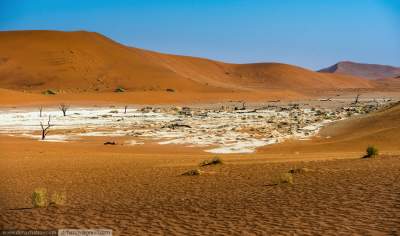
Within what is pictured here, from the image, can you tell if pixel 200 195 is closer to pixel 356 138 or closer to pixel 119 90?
pixel 356 138

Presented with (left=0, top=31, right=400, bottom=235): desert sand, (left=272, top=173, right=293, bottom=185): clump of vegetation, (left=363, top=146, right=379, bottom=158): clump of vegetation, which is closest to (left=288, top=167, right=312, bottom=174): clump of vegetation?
(left=0, top=31, right=400, bottom=235): desert sand

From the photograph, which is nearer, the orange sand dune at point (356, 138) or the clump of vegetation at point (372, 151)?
the clump of vegetation at point (372, 151)

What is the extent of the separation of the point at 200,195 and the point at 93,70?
273 ft

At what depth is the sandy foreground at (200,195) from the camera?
348 inches

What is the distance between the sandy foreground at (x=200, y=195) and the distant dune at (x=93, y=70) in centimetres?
6284

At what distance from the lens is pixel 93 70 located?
9181 centimetres

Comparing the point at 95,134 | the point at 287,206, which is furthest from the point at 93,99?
the point at 287,206

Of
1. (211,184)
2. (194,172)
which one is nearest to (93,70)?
(194,172)

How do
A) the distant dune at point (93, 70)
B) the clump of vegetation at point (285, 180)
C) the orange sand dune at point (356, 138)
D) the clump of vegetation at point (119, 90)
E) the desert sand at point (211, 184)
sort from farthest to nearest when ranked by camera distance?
the distant dune at point (93, 70) → the clump of vegetation at point (119, 90) → the orange sand dune at point (356, 138) → the clump of vegetation at point (285, 180) → the desert sand at point (211, 184)

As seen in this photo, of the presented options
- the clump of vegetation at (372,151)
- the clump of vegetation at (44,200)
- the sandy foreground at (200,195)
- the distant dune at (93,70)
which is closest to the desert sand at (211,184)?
the sandy foreground at (200,195)

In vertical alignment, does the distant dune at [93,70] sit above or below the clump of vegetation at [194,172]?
above

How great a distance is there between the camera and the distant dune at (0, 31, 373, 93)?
84.2 m

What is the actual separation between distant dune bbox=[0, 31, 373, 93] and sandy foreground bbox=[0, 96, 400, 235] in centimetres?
6284

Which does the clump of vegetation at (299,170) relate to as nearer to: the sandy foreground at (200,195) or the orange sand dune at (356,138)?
the sandy foreground at (200,195)
